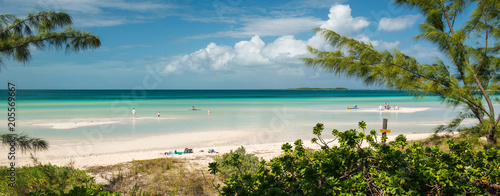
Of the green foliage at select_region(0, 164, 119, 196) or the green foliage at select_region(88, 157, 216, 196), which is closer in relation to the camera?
the green foliage at select_region(0, 164, 119, 196)

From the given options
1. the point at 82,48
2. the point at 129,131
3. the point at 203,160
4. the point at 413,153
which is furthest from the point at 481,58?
the point at 129,131

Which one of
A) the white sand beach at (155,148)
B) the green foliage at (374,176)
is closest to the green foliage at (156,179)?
the white sand beach at (155,148)

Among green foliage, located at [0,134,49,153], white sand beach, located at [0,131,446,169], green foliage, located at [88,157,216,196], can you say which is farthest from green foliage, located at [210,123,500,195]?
white sand beach, located at [0,131,446,169]

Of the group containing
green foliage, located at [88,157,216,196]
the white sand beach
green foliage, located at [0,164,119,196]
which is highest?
green foliage, located at [0,164,119,196]

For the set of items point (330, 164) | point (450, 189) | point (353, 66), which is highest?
point (353, 66)

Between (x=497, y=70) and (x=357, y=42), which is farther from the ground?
(x=357, y=42)

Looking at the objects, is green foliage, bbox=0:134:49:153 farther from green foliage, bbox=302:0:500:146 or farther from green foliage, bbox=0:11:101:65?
green foliage, bbox=302:0:500:146

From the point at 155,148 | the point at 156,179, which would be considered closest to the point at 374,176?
the point at 156,179

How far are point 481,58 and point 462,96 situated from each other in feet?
4.39

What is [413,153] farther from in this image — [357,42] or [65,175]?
[65,175]

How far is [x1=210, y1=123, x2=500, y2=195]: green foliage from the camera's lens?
2453 mm

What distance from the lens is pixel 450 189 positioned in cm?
264

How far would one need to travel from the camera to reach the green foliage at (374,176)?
245 cm

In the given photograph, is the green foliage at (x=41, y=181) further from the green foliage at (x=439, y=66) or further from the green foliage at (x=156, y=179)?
the green foliage at (x=439, y=66)
